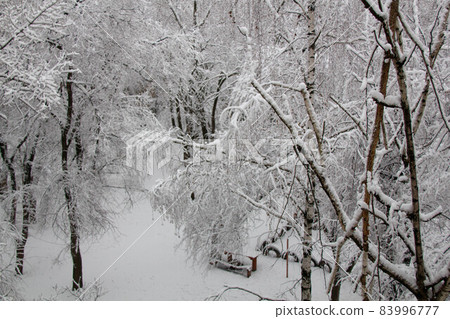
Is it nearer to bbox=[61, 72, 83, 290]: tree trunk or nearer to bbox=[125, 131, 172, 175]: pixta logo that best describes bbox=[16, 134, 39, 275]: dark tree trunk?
bbox=[61, 72, 83, 290]: tree trunk

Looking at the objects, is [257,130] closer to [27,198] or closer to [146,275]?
[27,198]

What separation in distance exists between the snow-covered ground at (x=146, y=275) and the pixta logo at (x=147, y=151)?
4.64 feet

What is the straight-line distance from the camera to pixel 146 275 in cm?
924

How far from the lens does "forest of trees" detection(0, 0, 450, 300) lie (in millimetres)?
1967

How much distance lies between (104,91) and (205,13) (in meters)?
5.57

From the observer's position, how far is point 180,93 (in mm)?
10516

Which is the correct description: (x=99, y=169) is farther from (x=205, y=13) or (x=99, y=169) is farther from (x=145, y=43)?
(x=205, y=13)

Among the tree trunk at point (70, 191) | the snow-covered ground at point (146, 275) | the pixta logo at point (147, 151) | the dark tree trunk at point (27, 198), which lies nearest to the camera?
the pixta logo at point (147, 151)

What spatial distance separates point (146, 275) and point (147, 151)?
409 cm

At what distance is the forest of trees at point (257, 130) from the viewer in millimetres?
1967

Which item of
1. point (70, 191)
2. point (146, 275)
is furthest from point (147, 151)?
point (146, 275)

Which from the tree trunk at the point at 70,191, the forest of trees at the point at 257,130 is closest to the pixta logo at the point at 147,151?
the forest of trees at the point at 257,130

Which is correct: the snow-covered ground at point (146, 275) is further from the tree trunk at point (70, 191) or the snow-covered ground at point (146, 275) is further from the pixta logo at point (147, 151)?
the pixta logo at point (147, 151)

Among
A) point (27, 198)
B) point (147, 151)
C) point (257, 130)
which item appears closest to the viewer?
point (257, 130)
